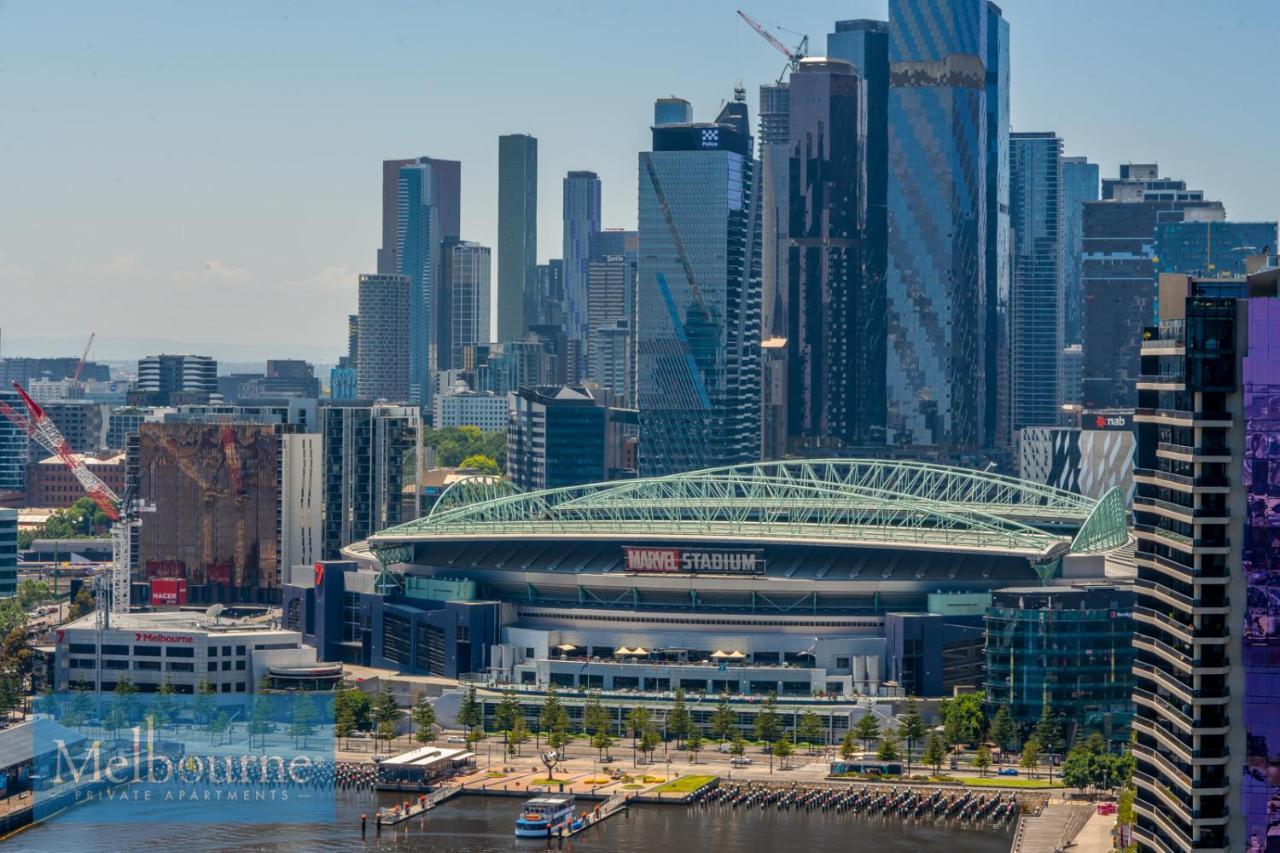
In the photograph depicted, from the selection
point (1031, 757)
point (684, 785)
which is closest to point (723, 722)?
point (684, 785)

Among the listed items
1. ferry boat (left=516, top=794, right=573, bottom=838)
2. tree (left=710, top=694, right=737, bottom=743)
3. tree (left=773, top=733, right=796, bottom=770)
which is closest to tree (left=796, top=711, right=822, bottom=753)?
tree (left=710, top=694, right=737, bottom=743)

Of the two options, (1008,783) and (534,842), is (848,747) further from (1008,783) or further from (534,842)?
(534,842)

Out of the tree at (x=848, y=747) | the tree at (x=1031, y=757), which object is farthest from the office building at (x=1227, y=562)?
the tree at (x=848, y=747)

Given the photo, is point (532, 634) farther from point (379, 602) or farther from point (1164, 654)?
point (1164, 654)

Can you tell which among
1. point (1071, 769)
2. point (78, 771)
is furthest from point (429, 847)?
point (1071, 769)

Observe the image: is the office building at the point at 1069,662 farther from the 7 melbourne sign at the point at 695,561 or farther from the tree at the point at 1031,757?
the 7 melbourne sign at the point at 695,561
